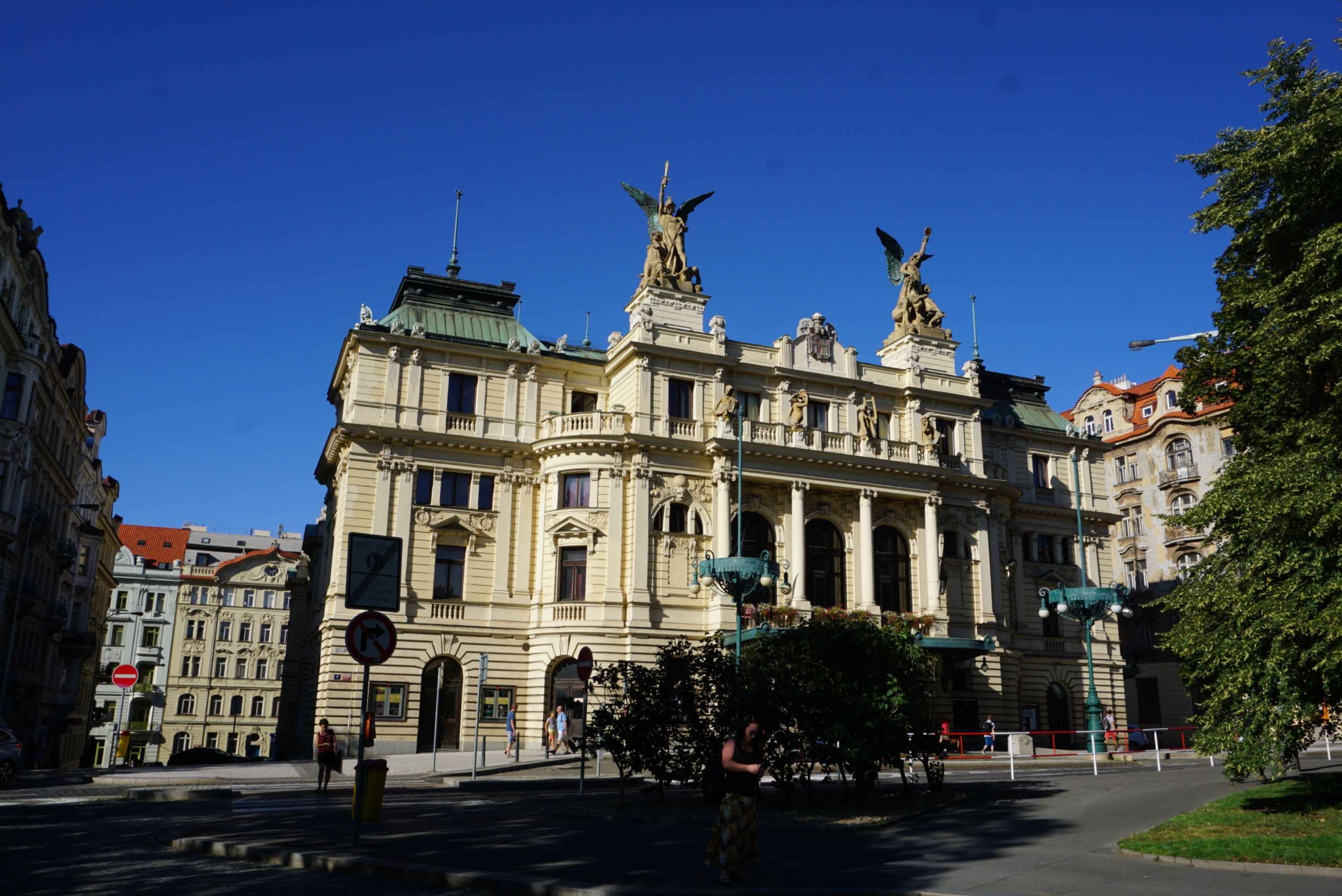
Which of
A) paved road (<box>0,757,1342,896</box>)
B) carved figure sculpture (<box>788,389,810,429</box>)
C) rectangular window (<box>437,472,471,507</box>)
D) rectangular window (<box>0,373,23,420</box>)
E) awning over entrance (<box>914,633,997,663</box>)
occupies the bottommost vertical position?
paved road (<box>0,757,1342,896</box>)

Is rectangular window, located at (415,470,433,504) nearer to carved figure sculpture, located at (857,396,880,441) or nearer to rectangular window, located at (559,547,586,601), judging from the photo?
rectangular window, located at (559,547,586,601)

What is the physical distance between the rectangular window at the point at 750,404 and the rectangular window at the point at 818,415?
2397 millimetres

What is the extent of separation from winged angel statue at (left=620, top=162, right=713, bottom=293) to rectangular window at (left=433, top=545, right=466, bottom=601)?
14.2m

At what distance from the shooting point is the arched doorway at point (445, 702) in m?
40.4

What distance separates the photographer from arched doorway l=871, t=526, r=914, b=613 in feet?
152

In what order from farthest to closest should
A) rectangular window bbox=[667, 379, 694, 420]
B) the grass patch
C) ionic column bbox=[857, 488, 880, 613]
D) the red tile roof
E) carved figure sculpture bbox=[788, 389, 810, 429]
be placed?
1. the red tile roof
2. carved figure sculpture bbox=[788, 389, 810, 429]
3. ionic column bbox=[857, 488, 880, 613]
4. rectangular window bbox=[667, 379, 694, 420]
5. the grass patch

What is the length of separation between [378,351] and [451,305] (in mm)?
4886

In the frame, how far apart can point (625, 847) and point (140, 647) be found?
8625 centimetres

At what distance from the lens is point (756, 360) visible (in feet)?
153

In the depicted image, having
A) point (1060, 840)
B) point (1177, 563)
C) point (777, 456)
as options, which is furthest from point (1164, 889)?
point (1177, 563)

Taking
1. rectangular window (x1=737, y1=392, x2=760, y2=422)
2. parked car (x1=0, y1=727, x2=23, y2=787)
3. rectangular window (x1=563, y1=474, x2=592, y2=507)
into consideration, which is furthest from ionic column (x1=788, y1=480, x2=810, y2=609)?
parked car (x1=0, y1=727, x2=23, y2=787)

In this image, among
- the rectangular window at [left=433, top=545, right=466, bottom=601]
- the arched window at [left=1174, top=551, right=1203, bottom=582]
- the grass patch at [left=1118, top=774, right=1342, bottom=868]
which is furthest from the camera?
the arched window at [left=1174, top=551, right=1203, bottom=582]

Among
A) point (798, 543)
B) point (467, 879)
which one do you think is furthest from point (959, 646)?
point (467, 879)

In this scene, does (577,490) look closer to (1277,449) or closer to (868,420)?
(868,420)
